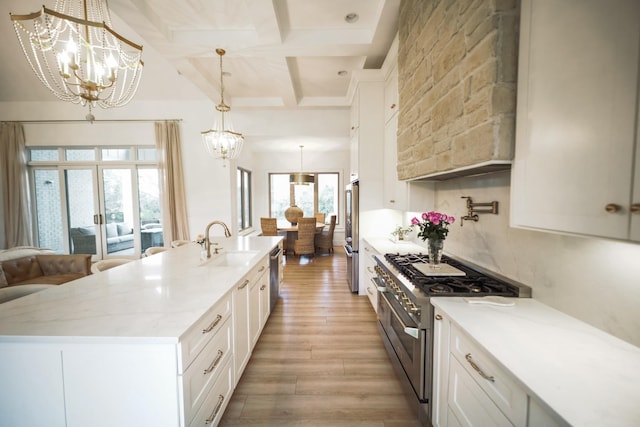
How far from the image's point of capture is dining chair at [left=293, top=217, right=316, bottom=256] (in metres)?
6.04

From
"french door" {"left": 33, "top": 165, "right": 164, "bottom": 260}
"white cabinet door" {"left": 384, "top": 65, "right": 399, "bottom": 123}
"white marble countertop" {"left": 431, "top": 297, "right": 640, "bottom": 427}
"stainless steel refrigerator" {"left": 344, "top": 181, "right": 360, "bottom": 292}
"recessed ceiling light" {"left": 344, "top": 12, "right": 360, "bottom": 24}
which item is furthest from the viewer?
"french door" {"left": 33, "top": 165, "right": 164, "bottom": 260}

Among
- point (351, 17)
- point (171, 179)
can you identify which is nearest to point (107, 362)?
point (351, 17)

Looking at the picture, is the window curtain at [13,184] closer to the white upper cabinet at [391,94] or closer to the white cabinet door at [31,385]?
the white cabinet door at [31,385]

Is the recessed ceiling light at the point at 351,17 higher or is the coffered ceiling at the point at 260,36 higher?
the recessed ceiling light at the point at 351,17

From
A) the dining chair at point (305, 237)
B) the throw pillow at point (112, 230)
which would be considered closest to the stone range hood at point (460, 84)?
the dining chair at point (305, 237)

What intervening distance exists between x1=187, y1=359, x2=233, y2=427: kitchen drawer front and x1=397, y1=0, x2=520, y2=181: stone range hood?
1.84m

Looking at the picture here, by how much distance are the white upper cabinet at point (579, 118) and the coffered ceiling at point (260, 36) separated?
1.84 meters

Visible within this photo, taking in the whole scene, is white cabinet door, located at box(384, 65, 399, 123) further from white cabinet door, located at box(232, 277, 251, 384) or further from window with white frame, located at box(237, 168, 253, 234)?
window with white frame, located at box(237, 168, 253, 234)

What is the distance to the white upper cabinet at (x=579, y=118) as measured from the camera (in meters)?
0.71

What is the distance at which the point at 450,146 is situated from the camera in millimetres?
1507

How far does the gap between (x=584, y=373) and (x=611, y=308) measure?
1.37 ft

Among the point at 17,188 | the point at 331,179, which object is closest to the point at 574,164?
the point at 331,179

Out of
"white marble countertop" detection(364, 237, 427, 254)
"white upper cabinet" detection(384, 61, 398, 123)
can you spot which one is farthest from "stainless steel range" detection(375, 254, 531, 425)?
"white upper cabinet" detection(384, 61, 398, 123)

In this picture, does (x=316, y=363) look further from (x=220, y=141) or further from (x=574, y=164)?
(x=220, y=141)
